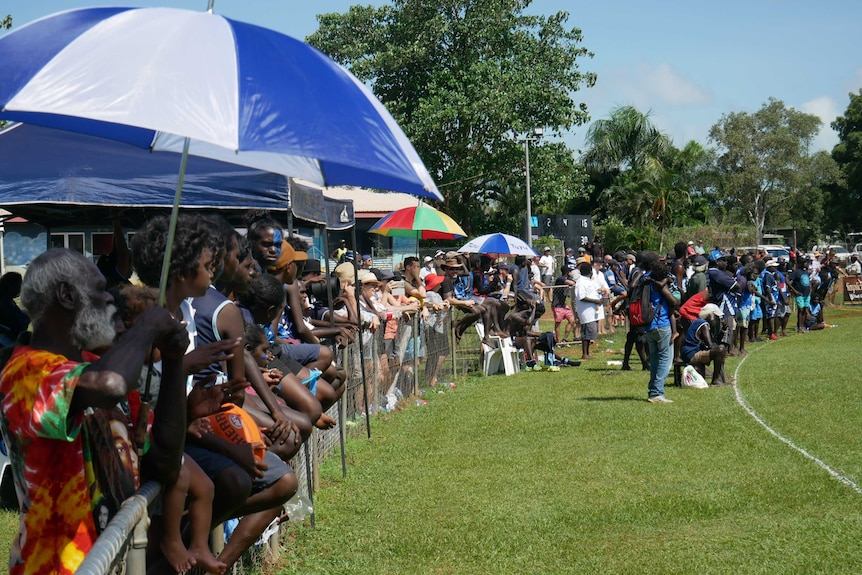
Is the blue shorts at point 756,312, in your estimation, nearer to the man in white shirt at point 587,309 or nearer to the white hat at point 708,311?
the man in white shirt at point 587,309

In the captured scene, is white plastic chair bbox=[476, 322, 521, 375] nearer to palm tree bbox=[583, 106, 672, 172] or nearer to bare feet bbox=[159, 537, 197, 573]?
bare feet bbox=[159, 537, 197, 573]

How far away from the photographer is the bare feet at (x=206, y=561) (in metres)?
4.32

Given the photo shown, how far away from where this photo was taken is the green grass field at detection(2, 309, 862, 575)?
680cm

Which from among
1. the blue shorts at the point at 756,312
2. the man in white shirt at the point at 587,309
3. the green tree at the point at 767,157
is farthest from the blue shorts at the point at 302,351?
the green tree at the point at 767,157

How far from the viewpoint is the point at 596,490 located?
876cm

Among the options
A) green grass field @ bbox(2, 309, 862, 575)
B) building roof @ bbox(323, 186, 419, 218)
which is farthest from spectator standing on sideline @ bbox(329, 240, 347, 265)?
building roof @ bbox(323, 186, 419, 218)

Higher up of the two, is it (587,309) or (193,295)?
(193,295)

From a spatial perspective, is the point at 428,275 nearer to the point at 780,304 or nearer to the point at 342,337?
the point at 342,337

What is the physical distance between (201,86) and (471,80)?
36319 millimetres

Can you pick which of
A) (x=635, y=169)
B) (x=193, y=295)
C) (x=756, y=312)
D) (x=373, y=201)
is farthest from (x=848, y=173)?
(x=193, y=295)

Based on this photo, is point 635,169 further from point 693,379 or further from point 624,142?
point 693,379

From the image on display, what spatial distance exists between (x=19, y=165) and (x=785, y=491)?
21.2ft

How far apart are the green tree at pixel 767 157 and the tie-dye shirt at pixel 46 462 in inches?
2990

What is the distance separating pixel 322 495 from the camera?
28.2 ft
